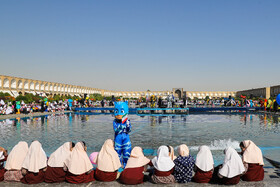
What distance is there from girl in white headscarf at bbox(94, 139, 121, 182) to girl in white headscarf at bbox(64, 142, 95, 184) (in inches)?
7.3

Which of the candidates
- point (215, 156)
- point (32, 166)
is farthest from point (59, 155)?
point (215, 156)

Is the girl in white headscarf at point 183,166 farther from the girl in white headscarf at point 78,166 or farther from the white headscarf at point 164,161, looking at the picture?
the girl in white headscarf at point 78,166

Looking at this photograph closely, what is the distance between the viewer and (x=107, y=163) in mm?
4387

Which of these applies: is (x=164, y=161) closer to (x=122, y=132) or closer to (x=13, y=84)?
(x=122, y=132)

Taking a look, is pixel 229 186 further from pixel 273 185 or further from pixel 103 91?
pixel 103 91

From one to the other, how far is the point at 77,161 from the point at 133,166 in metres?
0.90

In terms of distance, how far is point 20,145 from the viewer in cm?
454

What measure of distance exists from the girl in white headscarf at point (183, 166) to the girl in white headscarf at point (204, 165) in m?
0.11

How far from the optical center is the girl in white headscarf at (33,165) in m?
4.31

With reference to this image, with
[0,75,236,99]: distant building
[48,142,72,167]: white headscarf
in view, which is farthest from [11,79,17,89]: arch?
[48,142,72,167]: white headscarf

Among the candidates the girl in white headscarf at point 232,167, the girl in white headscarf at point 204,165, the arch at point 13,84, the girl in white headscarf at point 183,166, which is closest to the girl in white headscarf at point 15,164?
the girl in white headscarf at point 183,166

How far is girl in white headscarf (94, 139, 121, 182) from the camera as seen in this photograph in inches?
173

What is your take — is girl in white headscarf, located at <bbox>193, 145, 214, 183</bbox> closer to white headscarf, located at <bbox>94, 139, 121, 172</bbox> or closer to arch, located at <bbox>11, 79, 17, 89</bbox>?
white headscarf, located at <bbox>94, 139, 121, 172</bbox>

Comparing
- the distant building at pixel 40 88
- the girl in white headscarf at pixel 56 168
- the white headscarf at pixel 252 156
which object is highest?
the distant building at pixel 40 88
